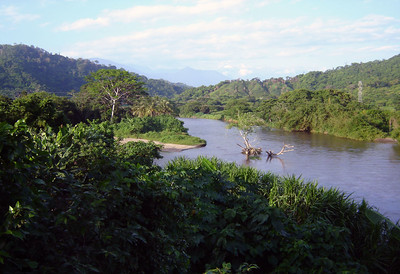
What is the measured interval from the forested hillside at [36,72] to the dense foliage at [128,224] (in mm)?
41760

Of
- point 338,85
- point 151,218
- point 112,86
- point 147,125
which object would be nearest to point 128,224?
point 151,218

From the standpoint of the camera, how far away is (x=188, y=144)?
2856 cm

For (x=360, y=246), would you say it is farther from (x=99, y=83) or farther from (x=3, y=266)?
(x=99, y=83)

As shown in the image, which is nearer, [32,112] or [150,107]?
[32,112]

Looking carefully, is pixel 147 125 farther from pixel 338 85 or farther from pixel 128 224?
pixel 338 85

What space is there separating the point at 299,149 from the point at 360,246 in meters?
21.6

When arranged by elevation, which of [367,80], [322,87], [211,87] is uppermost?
[211,87]

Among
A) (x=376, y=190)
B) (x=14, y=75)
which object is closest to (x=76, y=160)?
(x=376, y=190)

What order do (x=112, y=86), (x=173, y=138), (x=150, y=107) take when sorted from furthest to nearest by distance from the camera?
(x=150, y=107) → (x=112, y=86) → (x=173, y=138)

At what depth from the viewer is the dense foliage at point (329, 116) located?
34000mm

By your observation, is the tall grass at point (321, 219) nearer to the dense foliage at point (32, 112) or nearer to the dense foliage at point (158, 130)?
the dense foliage at point (32, 112)

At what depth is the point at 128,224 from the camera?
2266 mm

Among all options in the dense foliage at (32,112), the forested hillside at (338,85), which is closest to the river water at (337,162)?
the dense foliage at (32,112)

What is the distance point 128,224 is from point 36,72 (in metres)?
73.3
